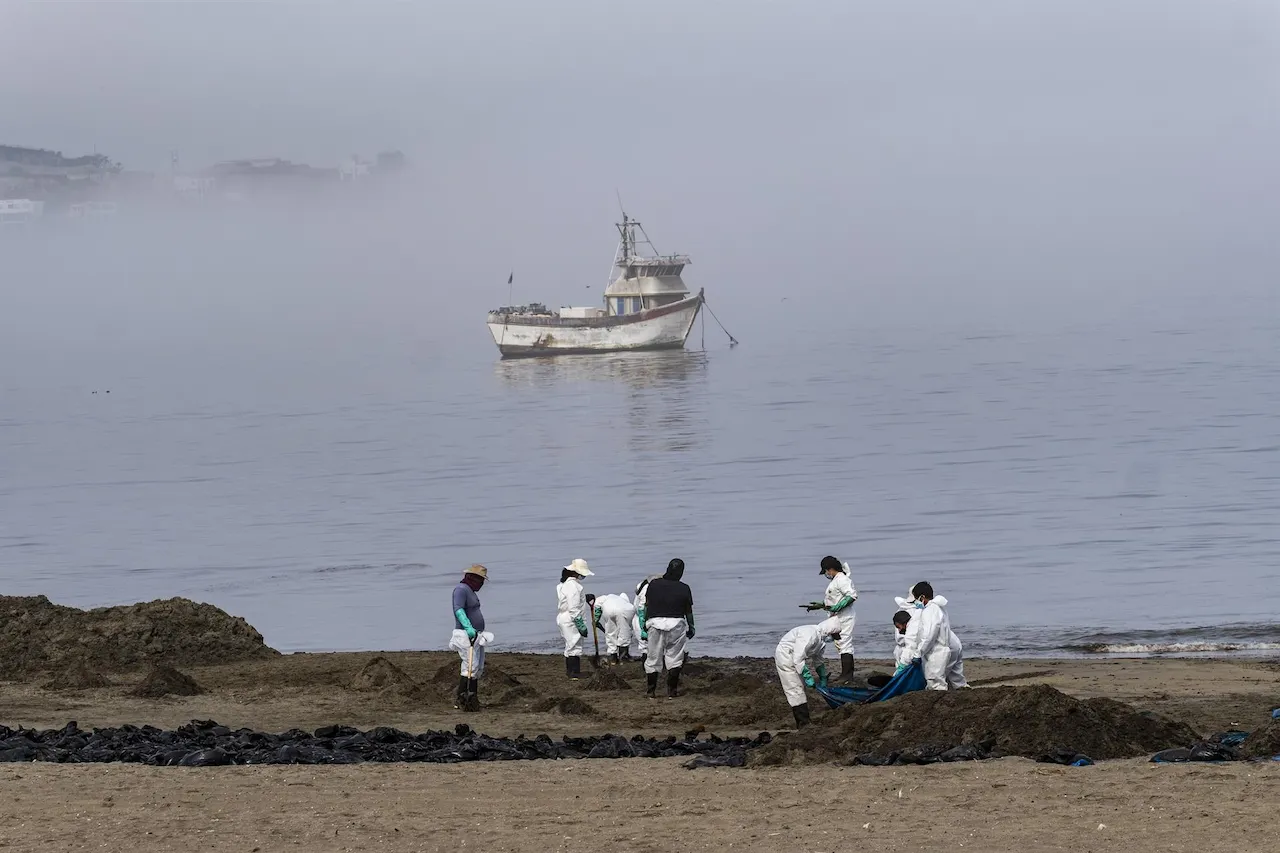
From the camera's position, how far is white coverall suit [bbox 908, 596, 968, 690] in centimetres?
1396

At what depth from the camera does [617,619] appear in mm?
19484

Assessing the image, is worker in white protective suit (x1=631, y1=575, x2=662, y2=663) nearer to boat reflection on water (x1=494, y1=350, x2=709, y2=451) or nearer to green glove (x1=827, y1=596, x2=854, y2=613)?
green glove (x1=827, y1=596, x2=854, y2=613)

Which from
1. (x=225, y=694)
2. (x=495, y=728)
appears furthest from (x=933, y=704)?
(x=225, y=694)

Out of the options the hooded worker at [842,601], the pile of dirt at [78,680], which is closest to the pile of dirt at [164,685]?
the pile of dirt at [78,680]

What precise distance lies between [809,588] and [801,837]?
1907cm

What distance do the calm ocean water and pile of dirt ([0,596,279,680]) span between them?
153 inches

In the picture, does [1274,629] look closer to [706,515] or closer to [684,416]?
[706,515]

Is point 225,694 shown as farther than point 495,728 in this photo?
Yes

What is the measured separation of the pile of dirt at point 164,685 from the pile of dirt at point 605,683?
383cm

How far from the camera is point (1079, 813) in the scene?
10.3 m

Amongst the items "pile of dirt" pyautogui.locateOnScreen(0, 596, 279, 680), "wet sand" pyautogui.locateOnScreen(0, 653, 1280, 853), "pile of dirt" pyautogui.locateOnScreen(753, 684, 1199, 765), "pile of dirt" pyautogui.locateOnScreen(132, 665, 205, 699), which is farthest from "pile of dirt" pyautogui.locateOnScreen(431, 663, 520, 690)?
"pile of dirt" pyautogui.locateOnScreen(753, 684, 1199, 765)

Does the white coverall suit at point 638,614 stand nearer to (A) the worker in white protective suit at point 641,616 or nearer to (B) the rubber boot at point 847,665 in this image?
(A) the worker in white protective suit at point 641,616

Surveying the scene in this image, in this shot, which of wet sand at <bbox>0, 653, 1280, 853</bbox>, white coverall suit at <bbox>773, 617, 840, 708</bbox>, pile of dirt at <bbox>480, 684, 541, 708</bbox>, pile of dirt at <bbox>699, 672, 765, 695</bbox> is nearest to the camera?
wet sand at <bbox>0, 653, 1280, 853</bbox>

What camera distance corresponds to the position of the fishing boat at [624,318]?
394ft
